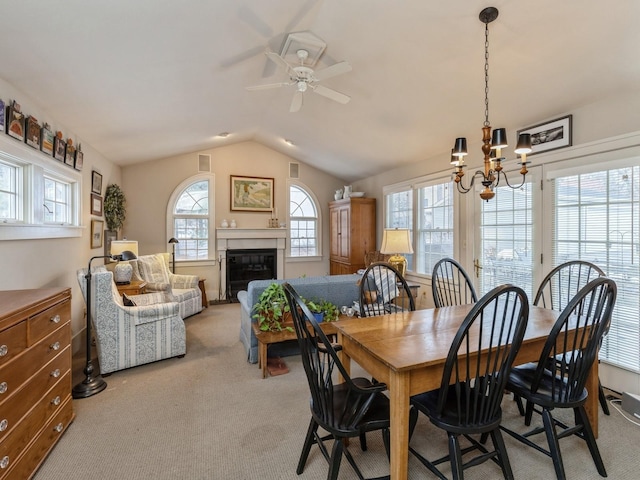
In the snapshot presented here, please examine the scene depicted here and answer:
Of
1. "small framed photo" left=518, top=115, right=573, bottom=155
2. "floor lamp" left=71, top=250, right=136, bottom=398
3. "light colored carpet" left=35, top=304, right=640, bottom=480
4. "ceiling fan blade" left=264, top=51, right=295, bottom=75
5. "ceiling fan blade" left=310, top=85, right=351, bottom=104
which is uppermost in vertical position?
"ceiling fan blade" left=264, top=51, right=295, bottom=75

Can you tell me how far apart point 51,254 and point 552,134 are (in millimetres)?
5041

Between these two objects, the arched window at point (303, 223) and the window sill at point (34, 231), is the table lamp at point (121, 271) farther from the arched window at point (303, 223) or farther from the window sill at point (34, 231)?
the arched window at point (303, 223)

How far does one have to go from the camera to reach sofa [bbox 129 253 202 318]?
4.76 meters

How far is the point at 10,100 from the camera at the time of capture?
2.48 m

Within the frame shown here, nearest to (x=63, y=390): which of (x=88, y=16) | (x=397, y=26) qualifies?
(x=88, y=16)

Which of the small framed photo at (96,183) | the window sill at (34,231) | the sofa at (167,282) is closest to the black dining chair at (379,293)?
the window sill at (34,231)

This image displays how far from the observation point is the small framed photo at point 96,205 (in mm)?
4312

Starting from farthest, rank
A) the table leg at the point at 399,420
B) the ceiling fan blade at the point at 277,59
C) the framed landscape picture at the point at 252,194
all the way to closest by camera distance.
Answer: the framed landscape picture at the point at 252,194, the ceiling fan blade at the point at 277,59, the table leg at the point at 399,420

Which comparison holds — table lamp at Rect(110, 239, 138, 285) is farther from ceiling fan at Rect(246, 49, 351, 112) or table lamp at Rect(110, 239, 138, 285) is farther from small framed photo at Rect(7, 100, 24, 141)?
ceiling fan at Rect(246, 49, 351, 112)

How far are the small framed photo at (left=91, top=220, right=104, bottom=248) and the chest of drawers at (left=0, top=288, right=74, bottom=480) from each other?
2.49 metres

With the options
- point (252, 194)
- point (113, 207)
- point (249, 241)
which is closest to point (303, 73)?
point (113, 207)

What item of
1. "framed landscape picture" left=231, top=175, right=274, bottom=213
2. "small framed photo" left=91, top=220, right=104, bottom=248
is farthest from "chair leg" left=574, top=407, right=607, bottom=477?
"framed landscape picture" left=231, top=175, right=274, bottom=213

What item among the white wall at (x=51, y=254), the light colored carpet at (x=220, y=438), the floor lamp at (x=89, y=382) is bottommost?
the light colored carpet at (x=220, y=438)

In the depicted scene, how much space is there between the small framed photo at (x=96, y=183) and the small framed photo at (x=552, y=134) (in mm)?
5334
